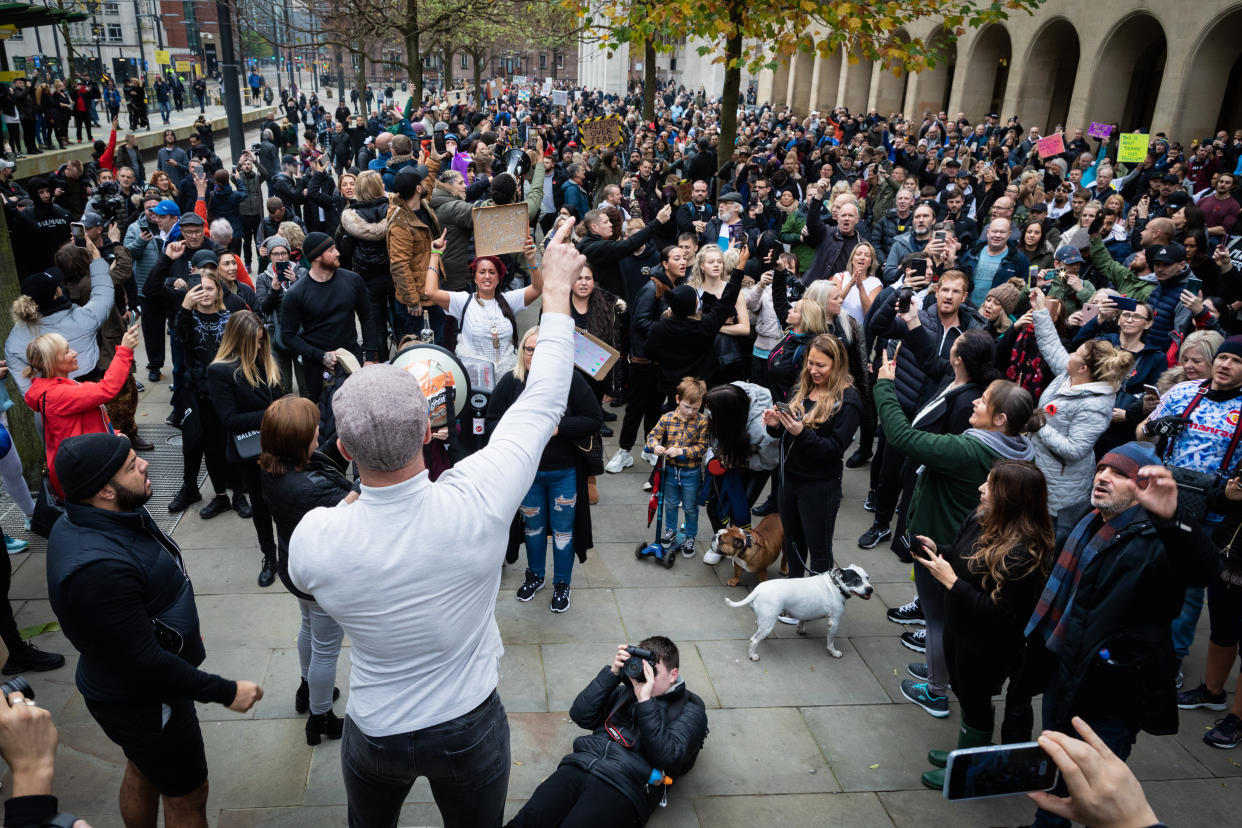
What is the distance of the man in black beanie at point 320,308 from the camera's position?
6863 mm

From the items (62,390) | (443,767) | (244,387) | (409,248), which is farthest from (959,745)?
(409,248)

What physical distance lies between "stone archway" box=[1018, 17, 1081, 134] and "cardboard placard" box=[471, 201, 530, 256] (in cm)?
2696

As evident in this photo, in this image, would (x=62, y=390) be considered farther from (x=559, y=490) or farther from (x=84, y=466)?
(x=559, y=490)

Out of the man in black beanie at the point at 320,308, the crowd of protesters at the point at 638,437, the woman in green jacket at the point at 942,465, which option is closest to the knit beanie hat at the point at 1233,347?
the crowd of protesters at the point at 638,437

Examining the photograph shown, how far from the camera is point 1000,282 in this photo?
8.27m

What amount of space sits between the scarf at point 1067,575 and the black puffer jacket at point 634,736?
1.56 metres

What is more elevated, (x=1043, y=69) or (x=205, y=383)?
(x=1043, y=69)

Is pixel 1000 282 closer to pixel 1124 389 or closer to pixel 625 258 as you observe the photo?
pixel 1124 389

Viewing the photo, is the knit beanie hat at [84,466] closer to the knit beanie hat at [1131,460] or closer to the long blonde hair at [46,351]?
the long blonde hair at [46,351]

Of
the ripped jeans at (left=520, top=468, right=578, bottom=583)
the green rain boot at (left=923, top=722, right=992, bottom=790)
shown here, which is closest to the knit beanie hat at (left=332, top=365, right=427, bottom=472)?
the green rain boot at (left=923, top=722, right=992, bottom=790)

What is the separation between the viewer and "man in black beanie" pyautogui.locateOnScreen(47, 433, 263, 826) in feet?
9.75

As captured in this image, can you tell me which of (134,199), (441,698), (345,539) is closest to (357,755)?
(441,698)

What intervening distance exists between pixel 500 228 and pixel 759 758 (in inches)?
127

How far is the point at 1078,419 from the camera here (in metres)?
5.43
